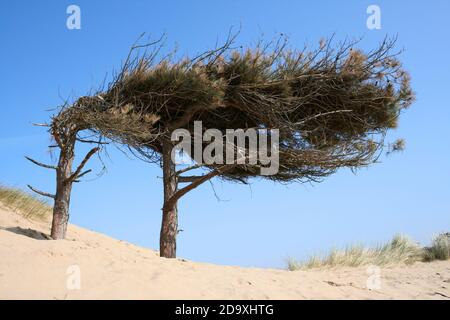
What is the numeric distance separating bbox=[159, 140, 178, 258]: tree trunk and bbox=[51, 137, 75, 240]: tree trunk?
2248 mm

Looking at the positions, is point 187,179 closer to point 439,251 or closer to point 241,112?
point 241,112

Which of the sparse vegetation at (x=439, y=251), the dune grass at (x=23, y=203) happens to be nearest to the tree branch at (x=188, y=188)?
the dune grass at (x=23, y=203)

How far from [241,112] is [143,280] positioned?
238 inches

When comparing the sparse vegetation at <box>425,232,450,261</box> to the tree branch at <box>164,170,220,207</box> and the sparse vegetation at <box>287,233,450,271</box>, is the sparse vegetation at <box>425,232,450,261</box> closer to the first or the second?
the sparse vegetation at <box>287,233,450,271</box>

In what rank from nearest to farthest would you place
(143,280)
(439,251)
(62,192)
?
(143,280)
(62,192)
(439,251)

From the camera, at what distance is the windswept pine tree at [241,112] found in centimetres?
953

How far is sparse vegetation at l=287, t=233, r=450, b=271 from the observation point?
12.5m

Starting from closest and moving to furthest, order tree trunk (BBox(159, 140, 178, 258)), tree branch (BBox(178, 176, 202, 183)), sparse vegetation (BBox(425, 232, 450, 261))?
tree trunk (BBox(159, 140, 178, 258)) → tree branch (BBox(178, 176, 202, 183)) → sparse vegetation (BBox(425, 232, 450, 261))

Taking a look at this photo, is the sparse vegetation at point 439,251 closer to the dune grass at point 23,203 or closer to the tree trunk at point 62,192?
the tree trunk at point 62,192

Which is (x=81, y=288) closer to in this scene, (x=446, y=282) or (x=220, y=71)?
(x=220, y=71)

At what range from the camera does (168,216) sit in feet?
35.3

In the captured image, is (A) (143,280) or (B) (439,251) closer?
(A) (143,280)

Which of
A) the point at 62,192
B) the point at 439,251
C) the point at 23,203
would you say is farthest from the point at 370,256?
the point at 23,203
